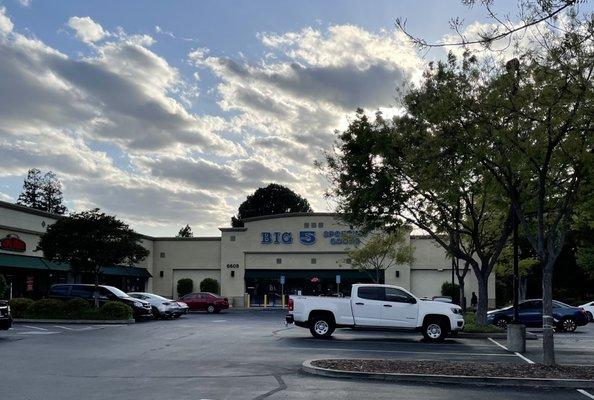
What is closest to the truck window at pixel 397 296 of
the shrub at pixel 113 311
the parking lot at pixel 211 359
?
the parking lot at pixel 211 359

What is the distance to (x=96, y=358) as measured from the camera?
16.7 meters

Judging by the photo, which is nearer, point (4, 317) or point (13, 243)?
point (4, 317)

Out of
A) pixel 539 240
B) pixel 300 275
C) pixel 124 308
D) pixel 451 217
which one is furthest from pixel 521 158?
pixel 300 275

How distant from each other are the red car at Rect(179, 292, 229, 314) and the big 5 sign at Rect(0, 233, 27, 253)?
10625 mm

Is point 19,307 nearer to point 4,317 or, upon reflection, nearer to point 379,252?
point 4,317

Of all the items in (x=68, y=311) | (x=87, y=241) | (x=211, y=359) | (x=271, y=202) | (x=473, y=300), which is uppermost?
(x=271, y=202)

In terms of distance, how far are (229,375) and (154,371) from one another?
1697 mm

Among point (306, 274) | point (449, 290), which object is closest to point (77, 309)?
point (306, 274)

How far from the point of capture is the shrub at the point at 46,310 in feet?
102

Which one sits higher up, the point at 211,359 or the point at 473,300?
the point at 473,300

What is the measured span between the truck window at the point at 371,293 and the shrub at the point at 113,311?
12.5 meters

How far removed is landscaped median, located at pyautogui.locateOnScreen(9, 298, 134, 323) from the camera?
101ft

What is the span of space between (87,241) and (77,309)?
3418 mm

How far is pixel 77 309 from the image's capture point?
31.3 metres
